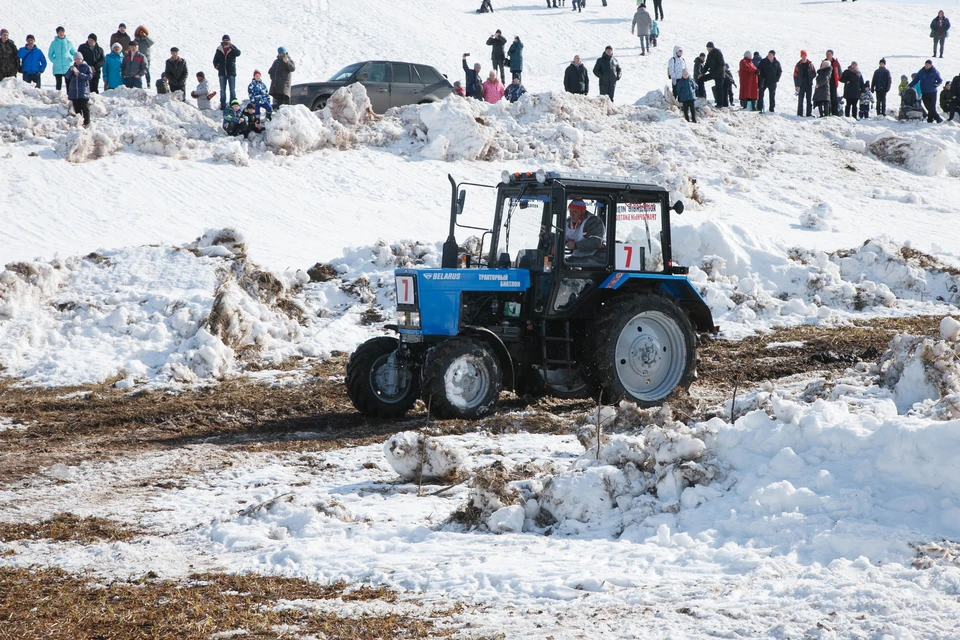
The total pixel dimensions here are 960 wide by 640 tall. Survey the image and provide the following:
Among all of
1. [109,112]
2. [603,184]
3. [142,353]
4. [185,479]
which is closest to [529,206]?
[603,184]

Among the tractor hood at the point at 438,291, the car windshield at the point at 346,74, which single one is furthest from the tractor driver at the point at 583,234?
the car windshield at the point at 346,74

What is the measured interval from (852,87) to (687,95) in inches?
212

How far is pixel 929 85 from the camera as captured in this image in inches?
992

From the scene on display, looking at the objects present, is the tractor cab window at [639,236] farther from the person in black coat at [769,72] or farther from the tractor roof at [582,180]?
the person in black coat at [769,72]

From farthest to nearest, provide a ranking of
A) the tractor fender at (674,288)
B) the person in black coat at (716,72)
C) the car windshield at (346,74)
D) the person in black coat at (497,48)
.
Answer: the person in black coat at (497,48) < the person in black coat at (716,72) < the car windshield at (346,74) < the tractor fender at (674,288)

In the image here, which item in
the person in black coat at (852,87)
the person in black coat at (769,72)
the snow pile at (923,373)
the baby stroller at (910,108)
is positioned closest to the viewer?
the snow pile at (923,373)

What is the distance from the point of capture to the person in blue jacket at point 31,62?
18.9 metres

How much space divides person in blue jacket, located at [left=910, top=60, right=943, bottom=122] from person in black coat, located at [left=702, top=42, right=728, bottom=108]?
16.9 ft

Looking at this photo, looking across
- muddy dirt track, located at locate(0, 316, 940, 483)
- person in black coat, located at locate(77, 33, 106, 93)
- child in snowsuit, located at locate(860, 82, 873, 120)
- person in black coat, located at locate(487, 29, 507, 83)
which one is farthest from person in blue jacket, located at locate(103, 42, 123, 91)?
child in snowsuit, located at locate(860, 82, 873, 120)

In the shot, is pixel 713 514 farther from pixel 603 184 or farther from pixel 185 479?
pixel 603 184

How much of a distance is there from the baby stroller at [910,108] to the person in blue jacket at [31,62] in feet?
67.2

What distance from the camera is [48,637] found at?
402 cm

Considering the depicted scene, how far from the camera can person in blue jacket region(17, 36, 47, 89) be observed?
18.9 metres

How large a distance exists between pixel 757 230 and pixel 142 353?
36.2ft
